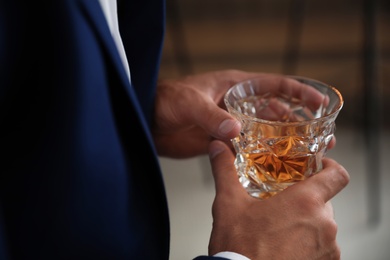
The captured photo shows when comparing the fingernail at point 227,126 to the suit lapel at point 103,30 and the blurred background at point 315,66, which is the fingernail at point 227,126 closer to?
the suit lapel at point 103,30

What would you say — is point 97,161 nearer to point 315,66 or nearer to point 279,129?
point 279,129

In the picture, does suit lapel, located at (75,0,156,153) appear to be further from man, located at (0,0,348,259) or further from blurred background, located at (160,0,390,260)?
blurred background, located at (160,0,390,260)

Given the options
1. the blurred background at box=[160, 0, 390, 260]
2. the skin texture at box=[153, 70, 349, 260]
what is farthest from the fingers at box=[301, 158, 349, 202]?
the blurred background at box=[160, 0, 390, 260]

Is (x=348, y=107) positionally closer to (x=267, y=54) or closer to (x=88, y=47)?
(x=267, y=54)

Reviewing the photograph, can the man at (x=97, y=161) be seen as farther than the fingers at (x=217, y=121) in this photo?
No

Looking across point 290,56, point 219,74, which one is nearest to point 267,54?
point 290,56

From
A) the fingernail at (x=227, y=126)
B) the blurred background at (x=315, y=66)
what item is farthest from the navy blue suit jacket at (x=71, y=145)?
the blurred background at (x=315, y=66)

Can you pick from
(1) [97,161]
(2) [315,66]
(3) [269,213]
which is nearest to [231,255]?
(3) [269,213]
